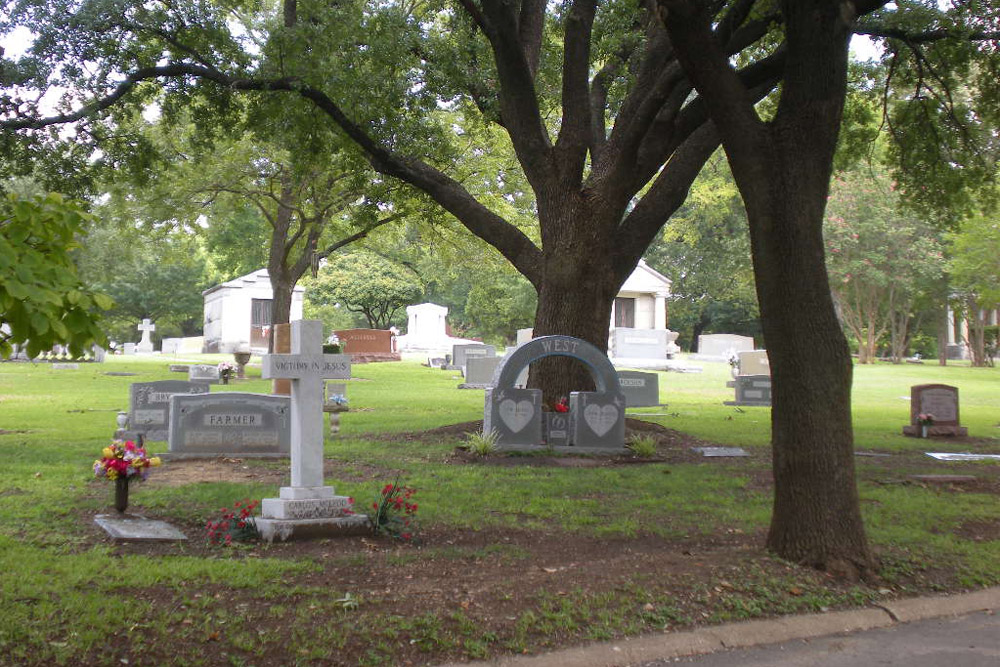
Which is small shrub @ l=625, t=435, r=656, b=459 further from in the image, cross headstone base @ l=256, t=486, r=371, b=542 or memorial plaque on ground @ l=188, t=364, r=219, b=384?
memorial plaque on ground @ l=188, t=364, r=219, b=384

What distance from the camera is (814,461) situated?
6305mm

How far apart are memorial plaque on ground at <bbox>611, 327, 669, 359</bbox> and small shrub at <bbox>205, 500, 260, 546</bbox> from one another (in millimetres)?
33534

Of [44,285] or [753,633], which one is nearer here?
[44,285]

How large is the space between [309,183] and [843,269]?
30448mm

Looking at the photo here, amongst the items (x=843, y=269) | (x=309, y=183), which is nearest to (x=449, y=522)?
(x=309, y=183)

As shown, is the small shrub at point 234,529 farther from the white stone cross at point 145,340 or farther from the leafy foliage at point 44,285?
the white stone cross at point 145,340

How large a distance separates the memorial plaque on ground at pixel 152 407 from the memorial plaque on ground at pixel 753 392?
46.9 feet

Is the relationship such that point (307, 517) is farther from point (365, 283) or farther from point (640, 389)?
point (365, 283)

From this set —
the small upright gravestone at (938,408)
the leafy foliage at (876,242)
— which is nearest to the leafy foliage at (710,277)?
the leafy foliage at (876,242)

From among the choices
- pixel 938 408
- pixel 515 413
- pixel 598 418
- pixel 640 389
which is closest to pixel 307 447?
pixel 515 413

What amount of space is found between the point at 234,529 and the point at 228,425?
4937 mm

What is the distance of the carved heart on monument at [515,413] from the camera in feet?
41.3

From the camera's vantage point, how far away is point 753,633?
17.4 ft

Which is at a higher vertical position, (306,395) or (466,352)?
(466,352)
